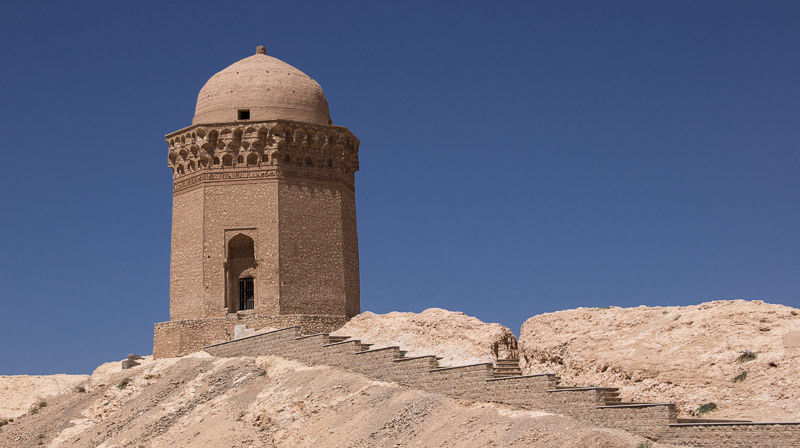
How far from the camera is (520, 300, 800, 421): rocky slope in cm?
1767

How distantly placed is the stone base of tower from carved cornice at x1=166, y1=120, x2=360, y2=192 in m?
3.60

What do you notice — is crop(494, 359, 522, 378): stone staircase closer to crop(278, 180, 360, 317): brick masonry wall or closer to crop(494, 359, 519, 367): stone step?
crop(494, 359, 519, 367): stone step

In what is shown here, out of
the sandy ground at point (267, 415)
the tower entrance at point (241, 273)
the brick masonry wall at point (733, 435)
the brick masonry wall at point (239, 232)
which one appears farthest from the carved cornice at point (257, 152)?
the brick masonry wall at point (733, 435)

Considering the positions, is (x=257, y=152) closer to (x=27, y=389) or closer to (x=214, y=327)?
(x=214, y=327)

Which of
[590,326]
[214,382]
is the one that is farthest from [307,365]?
[590,326]

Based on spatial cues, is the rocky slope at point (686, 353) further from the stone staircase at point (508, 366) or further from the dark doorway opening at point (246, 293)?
the dark doorway opening at point (246, 293)

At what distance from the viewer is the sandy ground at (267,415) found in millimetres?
17594

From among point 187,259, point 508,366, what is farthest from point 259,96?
point 508,366

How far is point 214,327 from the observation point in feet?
86.9

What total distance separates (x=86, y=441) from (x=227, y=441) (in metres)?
3.82

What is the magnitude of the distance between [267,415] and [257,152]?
342 inches

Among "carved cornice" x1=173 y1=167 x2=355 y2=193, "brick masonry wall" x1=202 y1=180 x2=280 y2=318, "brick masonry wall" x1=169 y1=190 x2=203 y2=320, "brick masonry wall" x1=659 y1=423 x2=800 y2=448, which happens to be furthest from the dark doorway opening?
"brick masonry wall" x1=659 y1=423 x2=800 y2=448

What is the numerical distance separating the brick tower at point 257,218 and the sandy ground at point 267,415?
7.14 feet

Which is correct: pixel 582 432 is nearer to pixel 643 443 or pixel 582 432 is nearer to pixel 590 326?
pixel 643 443
